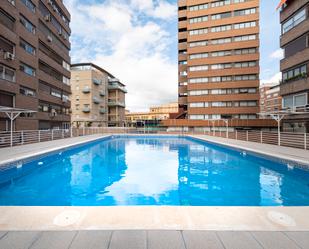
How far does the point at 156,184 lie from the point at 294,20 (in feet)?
74.1

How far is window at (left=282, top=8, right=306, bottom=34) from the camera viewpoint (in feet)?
56.4

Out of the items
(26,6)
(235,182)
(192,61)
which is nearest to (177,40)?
(192,61)

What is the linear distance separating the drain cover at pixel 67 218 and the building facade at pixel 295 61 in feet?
63.8

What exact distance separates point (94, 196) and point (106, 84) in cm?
5542

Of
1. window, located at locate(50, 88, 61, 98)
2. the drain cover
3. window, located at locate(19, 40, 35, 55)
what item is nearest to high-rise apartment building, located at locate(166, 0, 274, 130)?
window, located at locate(50, 88, 61, 98)

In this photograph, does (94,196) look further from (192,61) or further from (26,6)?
(192,61)

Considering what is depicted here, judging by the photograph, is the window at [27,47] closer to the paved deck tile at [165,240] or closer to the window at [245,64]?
the paved deck tile at [165,240]

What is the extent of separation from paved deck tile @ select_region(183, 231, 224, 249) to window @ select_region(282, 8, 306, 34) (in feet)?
76.0

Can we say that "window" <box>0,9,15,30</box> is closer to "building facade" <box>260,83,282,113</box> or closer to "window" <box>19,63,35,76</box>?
"window" <box>19,63,35,76</box>

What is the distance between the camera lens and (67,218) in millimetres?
3262

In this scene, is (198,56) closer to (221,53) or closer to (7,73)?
(221,53)

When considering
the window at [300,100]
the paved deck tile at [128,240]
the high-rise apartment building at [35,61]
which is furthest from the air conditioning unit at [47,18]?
the window at [300,100]

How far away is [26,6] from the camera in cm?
2050

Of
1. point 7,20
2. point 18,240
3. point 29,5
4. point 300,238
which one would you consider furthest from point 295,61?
point 29,5
